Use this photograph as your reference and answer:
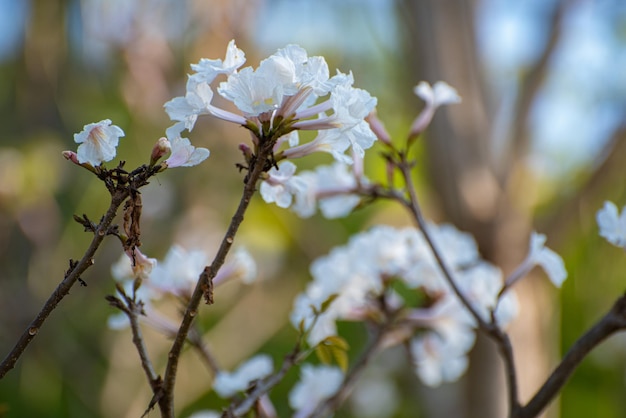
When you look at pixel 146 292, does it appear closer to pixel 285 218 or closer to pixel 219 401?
pixel 285 218

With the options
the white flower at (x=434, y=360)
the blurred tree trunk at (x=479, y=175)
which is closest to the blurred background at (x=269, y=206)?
the blurred tree trunk at (x=479, y=175)

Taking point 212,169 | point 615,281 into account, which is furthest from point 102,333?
point 615,281

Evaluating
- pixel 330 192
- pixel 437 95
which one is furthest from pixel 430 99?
pixel 330 192

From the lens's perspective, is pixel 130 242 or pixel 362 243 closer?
pixel 130 242

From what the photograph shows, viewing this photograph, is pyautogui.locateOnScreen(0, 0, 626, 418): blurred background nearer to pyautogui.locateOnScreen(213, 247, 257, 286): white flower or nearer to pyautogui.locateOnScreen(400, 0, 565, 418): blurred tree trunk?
pyautogui.locateOnScreen(400, 0, 565, 418): blurred tree trunk

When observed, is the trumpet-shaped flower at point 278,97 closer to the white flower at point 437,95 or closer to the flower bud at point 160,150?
the flower bud at point 160,150

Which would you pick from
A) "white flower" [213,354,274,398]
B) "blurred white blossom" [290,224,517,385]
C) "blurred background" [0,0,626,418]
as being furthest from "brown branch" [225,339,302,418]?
"blurred background" [0,0,626,418]

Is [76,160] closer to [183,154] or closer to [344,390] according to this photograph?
[183,154]
